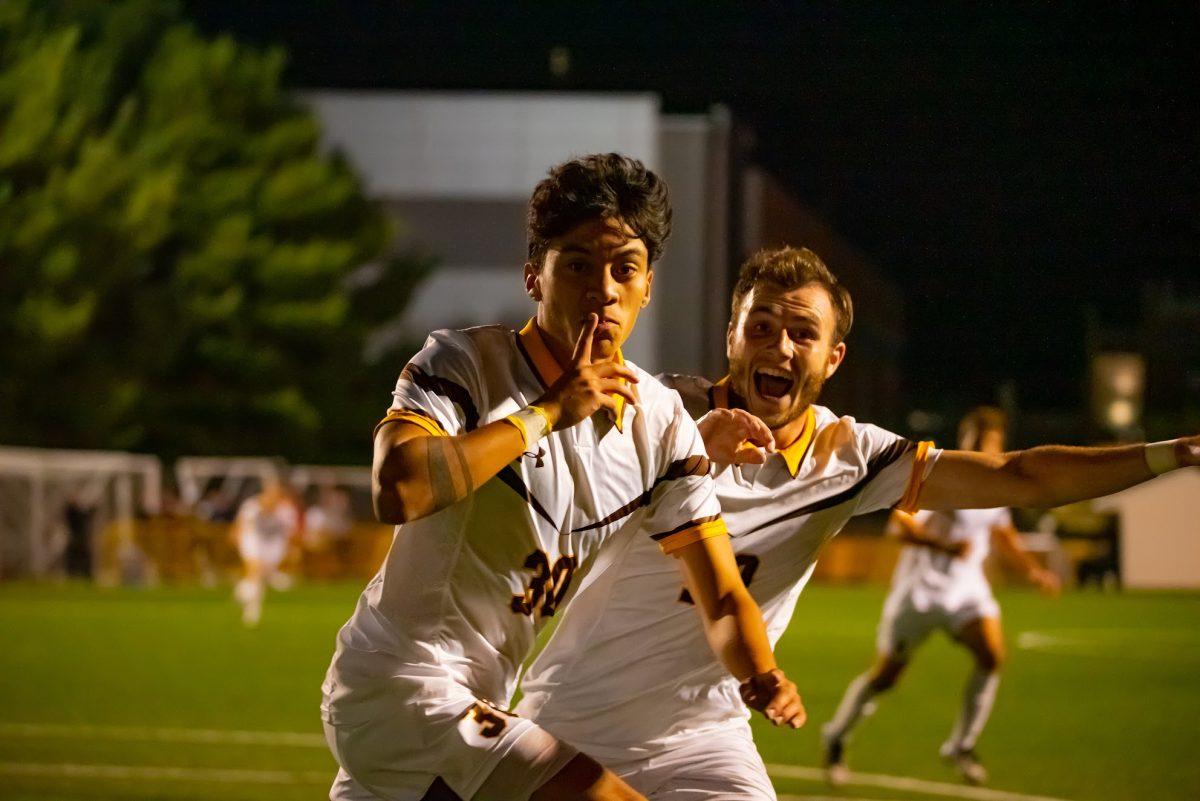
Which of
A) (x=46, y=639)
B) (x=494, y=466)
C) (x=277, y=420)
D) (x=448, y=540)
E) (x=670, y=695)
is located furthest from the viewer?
(x=277, y=420)

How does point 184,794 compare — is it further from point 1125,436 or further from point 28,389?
point 1125,436

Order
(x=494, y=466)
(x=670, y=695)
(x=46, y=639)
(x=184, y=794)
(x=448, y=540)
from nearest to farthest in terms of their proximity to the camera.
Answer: (x=494, y=466) < (x=448, y=540) < (x=670, y=695) < (x=184, y=794) < (x=46, y=639)

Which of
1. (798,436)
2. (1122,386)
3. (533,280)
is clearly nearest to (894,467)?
(798,436)

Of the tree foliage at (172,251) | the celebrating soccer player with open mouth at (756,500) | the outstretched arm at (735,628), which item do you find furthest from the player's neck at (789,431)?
the tree foliage at (172,251)

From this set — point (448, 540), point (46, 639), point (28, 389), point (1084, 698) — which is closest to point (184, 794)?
point (448, 540)

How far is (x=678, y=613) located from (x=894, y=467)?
771 mm

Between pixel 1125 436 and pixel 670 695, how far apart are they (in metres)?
49.9

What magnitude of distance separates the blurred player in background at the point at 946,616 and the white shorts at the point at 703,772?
21.2 ft

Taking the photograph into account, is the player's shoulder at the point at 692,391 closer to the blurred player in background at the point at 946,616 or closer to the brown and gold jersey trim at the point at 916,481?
the brown and gold jersey trim at the point at 916,481

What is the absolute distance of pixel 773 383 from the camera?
5.14 m

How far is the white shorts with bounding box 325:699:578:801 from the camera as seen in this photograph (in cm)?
409

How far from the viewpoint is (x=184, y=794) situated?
1049cm

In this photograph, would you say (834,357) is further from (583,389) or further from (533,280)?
(583,389)

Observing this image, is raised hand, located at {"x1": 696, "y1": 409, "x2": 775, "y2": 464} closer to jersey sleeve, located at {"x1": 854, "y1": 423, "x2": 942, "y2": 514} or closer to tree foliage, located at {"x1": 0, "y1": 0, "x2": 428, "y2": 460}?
jersey sleeve, located at {"x1": 854, "y1": 423, "x2": 942, "y2": 514}
